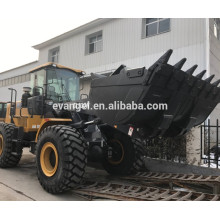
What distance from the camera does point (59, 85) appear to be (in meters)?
5.98

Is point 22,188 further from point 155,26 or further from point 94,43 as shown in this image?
point 94,43

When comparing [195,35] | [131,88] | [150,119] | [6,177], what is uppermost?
[195,35]

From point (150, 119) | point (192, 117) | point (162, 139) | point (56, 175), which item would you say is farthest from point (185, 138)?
point (56, 175)

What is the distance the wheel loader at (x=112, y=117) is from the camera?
3.80 metres

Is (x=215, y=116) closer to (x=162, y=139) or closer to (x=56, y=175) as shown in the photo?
(x=162, y=139)

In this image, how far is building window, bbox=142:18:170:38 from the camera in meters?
10.9

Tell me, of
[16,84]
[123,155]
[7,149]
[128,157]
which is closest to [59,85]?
[7,149]

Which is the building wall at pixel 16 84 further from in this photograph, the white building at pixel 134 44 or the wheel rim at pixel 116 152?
the wheel rim at pixel 116 152

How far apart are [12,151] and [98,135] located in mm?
2865

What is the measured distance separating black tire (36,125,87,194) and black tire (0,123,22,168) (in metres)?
2.26

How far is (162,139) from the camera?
6766 millimetres

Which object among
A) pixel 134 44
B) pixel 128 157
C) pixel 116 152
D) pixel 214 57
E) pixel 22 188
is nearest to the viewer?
pixel 22 188

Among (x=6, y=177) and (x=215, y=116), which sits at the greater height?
(x=215, y=116)

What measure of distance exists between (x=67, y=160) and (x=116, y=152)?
1.97 metres
